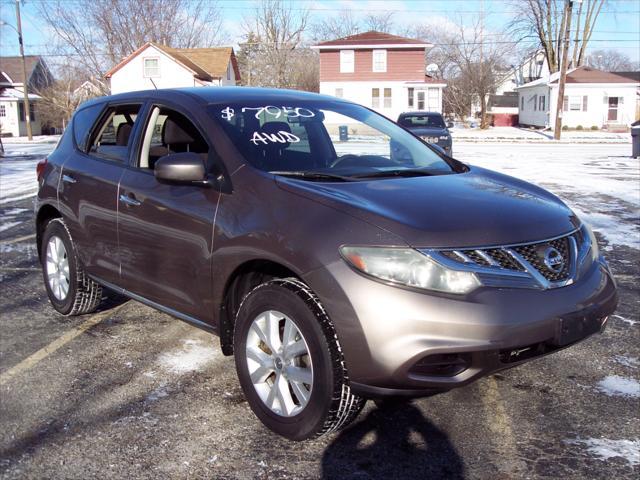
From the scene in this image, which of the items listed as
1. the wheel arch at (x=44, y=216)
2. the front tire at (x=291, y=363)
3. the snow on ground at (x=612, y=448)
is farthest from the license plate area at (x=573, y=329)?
the wheel arch at (x=44, y=216)

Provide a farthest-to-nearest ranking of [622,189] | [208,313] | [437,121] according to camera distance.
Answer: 1. [437,121]
2. [622,189]
3. [208,313]

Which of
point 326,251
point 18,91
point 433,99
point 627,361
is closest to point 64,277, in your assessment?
point 326,251

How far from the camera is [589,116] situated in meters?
43.1

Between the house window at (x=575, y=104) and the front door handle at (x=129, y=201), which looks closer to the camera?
the front door handle at (x=129, y=201)

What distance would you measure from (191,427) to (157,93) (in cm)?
218

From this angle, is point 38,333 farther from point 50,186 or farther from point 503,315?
point 503,315

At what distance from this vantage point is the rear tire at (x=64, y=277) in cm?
482

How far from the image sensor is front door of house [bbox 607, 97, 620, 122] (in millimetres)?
42812

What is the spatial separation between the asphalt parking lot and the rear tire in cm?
30

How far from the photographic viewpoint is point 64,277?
500 centimetres

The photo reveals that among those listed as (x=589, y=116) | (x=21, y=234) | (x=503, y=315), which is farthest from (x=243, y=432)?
(x=589, y=116)

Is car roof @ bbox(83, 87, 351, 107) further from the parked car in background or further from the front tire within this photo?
the parked car in background

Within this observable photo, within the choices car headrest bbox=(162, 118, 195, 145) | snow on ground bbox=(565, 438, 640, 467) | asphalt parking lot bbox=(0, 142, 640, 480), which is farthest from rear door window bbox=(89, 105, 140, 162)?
snow on ground bbox=(565, 438, 640, 467)

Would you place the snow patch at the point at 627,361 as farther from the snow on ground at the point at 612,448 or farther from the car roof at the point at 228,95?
the car roof at the point at 228,95
